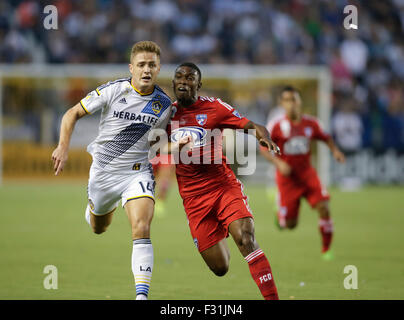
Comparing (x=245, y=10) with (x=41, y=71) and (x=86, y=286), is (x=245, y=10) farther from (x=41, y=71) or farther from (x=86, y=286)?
(x=86, y=286)

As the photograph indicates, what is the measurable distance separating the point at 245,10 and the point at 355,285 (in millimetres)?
19678

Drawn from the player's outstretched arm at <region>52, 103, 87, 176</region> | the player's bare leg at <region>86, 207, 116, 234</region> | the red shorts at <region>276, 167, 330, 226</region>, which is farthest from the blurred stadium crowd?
the player's outstretched arm at <region>52, 103, 87, 176</region>

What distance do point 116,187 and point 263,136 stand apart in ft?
5.60

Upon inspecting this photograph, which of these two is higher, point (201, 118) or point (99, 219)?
point (201, 118)

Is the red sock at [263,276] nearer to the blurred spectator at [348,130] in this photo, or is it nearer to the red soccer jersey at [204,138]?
the red soccer jersey at [204,138]

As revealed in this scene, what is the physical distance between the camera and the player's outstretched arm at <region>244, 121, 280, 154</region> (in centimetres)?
650

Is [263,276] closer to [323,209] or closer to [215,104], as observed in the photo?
[215,104]

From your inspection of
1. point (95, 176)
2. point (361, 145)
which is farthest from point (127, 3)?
point (95, 176)

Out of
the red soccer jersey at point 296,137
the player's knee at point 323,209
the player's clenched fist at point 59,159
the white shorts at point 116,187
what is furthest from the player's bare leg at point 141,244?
the red soccer jersey at point 296,137

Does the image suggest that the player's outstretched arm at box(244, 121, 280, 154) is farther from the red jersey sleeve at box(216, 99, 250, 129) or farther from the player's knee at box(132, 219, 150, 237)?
the player's knee at box(132, 219, 150, 237)

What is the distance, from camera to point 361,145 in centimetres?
2273

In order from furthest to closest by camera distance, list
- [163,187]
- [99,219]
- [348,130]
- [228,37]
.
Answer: [228,37] → [348,130] → [163,187] → [99,219]

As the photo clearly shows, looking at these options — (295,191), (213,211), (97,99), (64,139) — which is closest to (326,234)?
(295,191)

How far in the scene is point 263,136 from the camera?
21.8 feet
